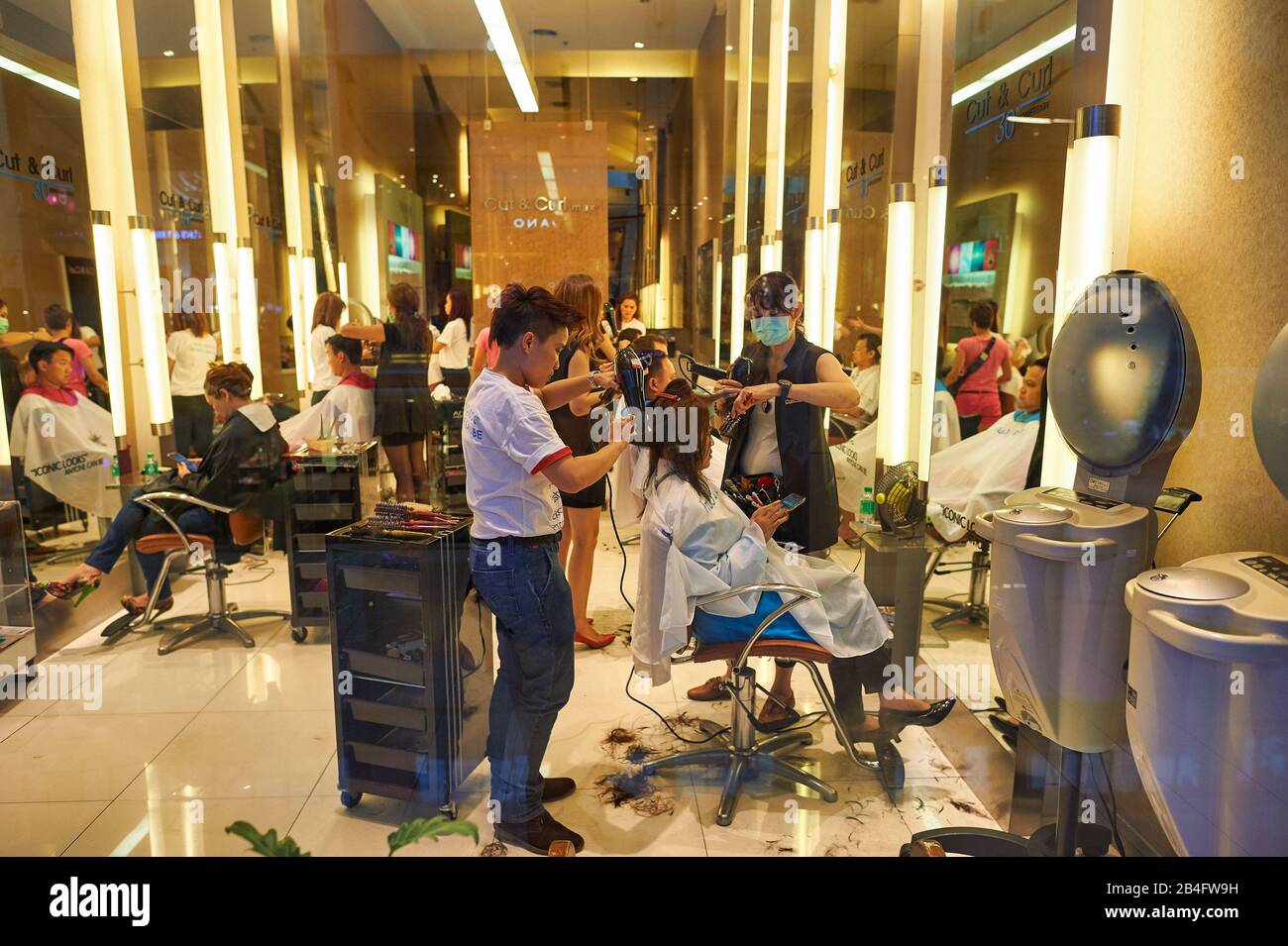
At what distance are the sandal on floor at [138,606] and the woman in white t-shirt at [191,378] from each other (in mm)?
585

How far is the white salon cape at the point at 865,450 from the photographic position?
270 centimetres

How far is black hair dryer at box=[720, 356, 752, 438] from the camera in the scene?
2.49 meters

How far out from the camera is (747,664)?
97.7 inches

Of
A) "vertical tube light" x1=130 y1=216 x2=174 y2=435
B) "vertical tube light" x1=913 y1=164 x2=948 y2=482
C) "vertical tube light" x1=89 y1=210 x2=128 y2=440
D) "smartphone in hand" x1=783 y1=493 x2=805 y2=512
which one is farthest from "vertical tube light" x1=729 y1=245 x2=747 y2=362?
"vertical tube light" x1=89 y1=210 x2=128 y2=440

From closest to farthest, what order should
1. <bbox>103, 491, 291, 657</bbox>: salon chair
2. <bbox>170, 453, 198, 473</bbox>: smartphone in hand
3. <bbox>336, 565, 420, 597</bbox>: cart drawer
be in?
<bbox>336, 565, 420, 597</bbox>: cart drawer → <bbox>170, 453, 198, 473</bbox>: smartphone in hand → <bbox>103, 491, 291, 657</bbox>: salon chair

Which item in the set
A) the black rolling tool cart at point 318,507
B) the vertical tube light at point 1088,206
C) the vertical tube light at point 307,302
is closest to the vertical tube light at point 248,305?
the vertical tube light at point 307,302

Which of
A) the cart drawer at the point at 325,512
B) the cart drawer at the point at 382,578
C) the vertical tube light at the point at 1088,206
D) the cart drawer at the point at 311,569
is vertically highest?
the vertical tube light at the point at 1088,206

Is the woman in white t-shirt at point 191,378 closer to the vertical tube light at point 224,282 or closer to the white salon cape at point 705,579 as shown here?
the vertical tube light at point 224,282

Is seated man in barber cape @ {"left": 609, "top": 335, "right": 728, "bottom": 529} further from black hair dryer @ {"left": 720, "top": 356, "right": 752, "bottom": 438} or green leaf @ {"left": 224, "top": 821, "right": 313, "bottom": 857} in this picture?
green leaf @ {"left": 224, "top": 821, "right": 313, "bottom": 857}

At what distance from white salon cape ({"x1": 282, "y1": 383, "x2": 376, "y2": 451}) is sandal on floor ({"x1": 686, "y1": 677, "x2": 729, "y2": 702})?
4.46ft

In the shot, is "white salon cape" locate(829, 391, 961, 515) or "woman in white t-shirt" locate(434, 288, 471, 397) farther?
"white salon cape" locate(829, 391, 961, 515)

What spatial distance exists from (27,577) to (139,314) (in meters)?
1.04
